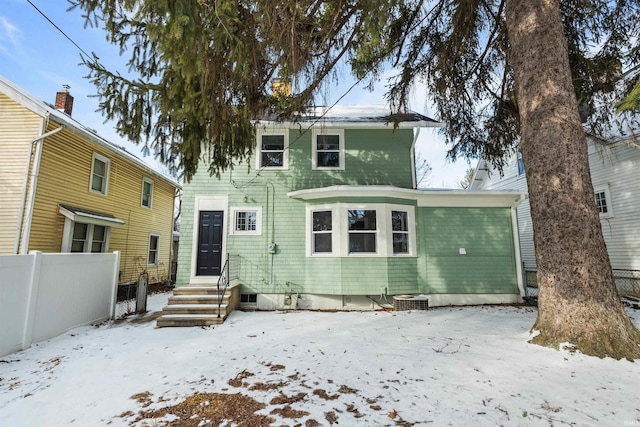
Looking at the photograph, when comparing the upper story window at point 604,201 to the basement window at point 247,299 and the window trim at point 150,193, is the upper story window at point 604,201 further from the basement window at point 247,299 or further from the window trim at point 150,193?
the window trim at point 150,193

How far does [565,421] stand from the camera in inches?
102

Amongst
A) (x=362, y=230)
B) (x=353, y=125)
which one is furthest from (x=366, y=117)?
(x=362, y=230)

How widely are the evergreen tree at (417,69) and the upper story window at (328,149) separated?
261cm

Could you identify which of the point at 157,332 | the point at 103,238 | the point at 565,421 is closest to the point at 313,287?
the point at 157,332

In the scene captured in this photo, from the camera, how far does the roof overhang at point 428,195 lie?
328 inches

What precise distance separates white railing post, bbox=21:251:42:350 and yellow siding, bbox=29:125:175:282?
3781 millimetres

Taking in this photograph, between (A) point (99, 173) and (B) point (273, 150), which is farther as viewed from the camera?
(A) point (99, 173)

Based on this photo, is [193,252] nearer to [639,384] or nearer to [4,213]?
[4,213]

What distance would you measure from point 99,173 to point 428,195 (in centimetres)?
1110

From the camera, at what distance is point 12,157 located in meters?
8.09

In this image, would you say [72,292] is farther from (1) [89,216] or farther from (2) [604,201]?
(2) [604,201]

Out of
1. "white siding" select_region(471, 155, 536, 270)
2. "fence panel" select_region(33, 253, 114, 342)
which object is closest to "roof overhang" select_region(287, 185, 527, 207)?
"fence panel" select_region(33, 253, 114, 342)

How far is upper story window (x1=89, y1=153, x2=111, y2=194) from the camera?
33.6 ft

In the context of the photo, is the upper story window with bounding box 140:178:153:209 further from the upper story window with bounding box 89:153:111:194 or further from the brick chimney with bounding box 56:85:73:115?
the brick chimney with bounding box 56:85:73:115
